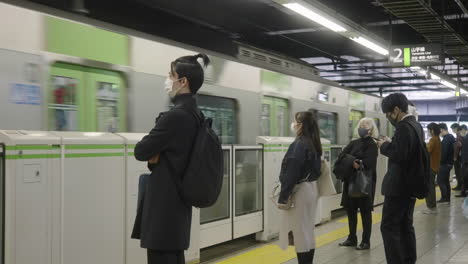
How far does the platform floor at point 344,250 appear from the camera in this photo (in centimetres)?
591

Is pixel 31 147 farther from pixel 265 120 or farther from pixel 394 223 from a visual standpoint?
pixel 265 120

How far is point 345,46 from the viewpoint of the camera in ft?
54.5

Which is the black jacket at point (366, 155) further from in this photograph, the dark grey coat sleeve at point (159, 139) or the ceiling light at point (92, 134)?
the dark grey coat sleeve at point (159, 139)

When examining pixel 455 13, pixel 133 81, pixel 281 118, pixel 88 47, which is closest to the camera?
pixel 88 47

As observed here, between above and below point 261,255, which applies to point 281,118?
above

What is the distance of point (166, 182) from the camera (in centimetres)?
269

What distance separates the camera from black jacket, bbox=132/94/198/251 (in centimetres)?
266

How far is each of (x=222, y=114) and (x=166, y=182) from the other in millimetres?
3992

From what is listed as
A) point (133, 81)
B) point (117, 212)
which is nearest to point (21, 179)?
point (117, 212)

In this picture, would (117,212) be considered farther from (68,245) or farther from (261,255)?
(261,255)

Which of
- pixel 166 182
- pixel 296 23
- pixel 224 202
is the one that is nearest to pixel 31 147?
pixel 166 182

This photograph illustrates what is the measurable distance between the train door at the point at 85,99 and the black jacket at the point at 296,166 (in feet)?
5.00

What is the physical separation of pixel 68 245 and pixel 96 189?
475 millimetres

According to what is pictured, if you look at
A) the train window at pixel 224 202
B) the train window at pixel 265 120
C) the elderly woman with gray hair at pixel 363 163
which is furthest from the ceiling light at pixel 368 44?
the train window at pixel 224 202
